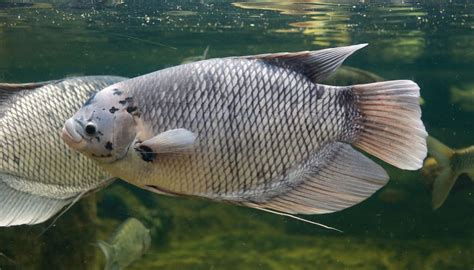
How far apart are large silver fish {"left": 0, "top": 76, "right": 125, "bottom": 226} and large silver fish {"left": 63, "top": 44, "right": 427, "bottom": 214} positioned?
865 millimetres

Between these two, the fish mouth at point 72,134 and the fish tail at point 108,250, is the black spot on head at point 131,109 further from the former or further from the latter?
the fish tail at point 108,250

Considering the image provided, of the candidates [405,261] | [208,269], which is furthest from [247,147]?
[405,261]

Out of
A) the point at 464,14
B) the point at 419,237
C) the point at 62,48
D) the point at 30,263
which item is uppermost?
the point at 464,14

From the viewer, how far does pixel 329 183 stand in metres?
2.30

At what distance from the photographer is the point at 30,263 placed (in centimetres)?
806

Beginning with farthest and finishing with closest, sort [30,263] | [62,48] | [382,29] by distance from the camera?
1. [62,48]
2. [382,29]
3. [30,263]

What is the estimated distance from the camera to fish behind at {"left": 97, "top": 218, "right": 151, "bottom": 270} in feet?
22.5

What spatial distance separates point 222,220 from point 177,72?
1076 cm

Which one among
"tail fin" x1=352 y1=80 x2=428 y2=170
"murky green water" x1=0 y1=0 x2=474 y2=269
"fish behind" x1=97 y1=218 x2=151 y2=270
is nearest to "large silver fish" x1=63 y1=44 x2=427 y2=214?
"tail fin" x1=352 y1=80 x2=428 y2=170

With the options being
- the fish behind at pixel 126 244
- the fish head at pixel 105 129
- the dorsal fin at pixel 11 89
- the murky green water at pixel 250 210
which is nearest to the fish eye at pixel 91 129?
the fish head at pixel 105 129

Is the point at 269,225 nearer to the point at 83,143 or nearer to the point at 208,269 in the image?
the point at 208,269

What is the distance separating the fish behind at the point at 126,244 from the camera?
6.84 meters

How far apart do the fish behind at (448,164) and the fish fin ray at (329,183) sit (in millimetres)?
7089

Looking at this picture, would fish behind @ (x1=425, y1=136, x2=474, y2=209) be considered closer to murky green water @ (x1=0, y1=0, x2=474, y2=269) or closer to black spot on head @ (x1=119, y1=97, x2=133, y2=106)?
murky green water @ (x1=0, y1=0, x2=474, y2=269)
